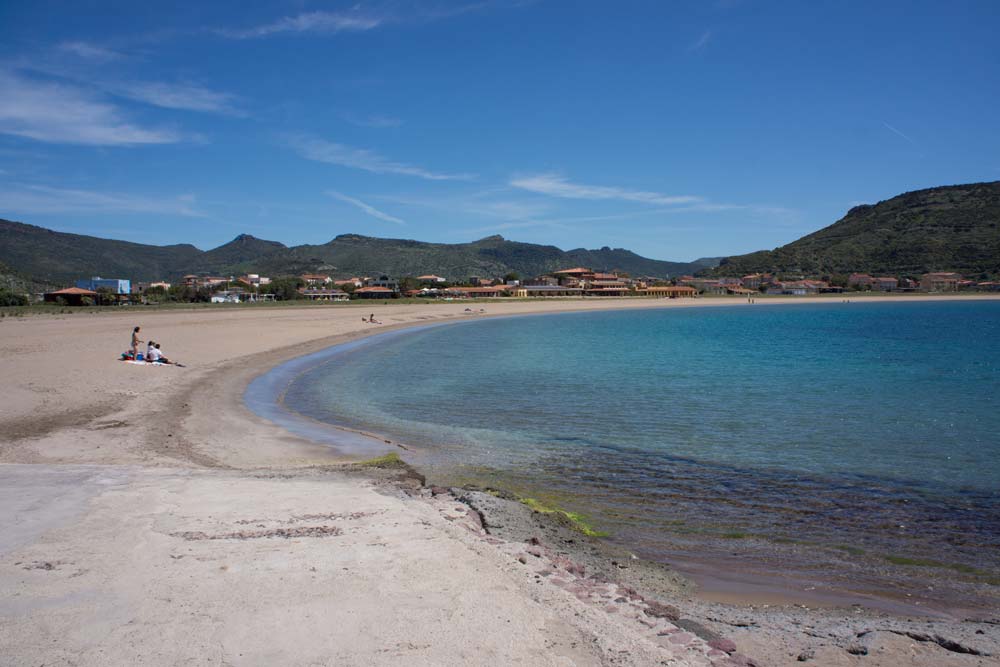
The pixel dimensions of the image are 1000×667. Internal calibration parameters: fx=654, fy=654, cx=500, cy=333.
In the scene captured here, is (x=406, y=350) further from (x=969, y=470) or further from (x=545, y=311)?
(x=545, y=311)

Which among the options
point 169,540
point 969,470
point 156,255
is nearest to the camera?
point 169,540

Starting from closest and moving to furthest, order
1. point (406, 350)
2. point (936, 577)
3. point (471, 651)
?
point (471, 651) → point (936, 577) → point (406, 350)

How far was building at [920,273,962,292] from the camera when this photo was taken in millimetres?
102188

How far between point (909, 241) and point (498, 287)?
76.7 m

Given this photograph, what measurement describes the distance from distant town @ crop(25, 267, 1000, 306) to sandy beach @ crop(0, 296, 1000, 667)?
2692 inches

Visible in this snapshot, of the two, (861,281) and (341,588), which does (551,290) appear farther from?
(341,588)

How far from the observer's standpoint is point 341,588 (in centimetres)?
423

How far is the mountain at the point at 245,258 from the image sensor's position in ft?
345

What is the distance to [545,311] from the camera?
251ft

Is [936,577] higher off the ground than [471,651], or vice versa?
[471,651]

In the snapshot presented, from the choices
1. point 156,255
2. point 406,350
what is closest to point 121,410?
point 406,350

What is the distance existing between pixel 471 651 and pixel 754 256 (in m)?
167

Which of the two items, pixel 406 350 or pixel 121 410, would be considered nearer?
pixel 121 410

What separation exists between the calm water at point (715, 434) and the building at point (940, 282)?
90.5m
